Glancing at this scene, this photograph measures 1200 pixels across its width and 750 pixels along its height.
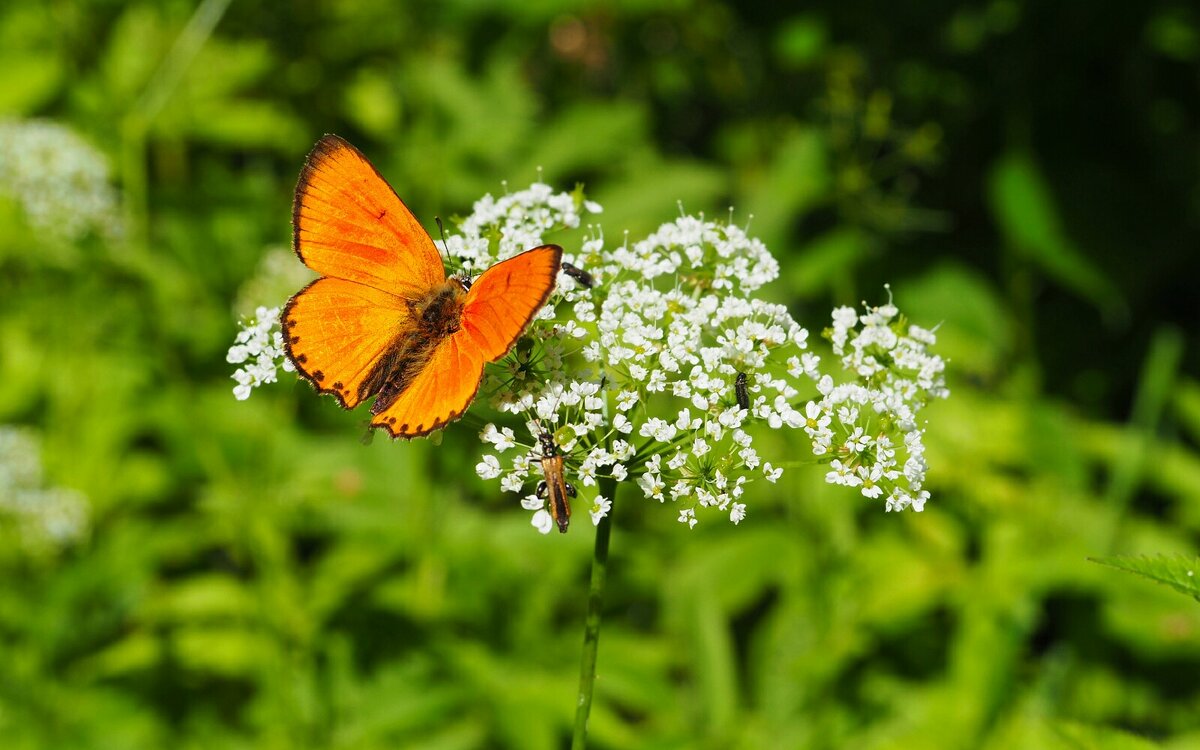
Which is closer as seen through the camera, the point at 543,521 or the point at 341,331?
the point at 543,521

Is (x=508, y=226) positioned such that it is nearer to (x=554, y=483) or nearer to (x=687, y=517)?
(x=554, y=483)

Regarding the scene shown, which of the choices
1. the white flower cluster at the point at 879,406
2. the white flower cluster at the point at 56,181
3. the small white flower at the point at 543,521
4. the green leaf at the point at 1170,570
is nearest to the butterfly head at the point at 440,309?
the small white flower at the point at 543,521

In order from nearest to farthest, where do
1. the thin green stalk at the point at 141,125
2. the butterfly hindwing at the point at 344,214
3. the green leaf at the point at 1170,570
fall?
the green leaf at the point at 1170,570
the butterfly hindwing at the point at 344,214
the thin green stalk at the point at 141,125

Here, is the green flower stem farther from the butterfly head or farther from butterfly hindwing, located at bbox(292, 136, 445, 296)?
butterfly hindwing, located at bbox(292, 136, 445, 296)

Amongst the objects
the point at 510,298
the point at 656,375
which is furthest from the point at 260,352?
the point at 656,375

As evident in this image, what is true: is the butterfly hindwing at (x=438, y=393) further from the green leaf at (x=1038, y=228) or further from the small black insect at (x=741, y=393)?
the green leaf at (x=1038, y=228)

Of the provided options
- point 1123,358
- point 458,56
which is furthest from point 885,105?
point 458,56
